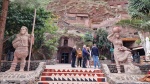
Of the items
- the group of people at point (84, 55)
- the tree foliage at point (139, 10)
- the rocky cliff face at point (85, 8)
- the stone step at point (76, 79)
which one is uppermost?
the rocky cliff face at point (85, 8)

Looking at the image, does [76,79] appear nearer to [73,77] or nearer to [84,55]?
[73,77]

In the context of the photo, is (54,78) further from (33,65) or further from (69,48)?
(69,48)

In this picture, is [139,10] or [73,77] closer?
[73,77]

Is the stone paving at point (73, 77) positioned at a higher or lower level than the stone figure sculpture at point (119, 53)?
lower

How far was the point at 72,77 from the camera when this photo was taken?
8.29 m

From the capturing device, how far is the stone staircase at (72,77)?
7.85 metres

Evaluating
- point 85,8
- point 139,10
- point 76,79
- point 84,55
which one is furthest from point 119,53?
point 85,8

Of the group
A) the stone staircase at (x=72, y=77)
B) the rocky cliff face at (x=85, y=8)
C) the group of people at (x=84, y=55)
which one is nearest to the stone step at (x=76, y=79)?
the stone staircase at (x=72, y=77)

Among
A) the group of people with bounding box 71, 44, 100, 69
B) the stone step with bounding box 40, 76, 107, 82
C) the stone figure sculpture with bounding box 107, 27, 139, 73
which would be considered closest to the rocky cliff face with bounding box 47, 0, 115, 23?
the group of people with bounding box 71, 44, 100, 69

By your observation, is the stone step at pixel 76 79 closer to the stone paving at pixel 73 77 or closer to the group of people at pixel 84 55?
the stone paving at pixel 73 77

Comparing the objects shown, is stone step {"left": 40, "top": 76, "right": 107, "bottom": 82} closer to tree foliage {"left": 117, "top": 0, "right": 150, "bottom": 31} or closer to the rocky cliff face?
tree foliage {"left": 117, "top": 0, "right": 150, "bottom": 31}

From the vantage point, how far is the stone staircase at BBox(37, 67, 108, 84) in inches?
309

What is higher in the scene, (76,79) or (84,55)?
(84,55)

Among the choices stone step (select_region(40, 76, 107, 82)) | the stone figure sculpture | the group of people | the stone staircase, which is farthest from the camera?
the group of people
